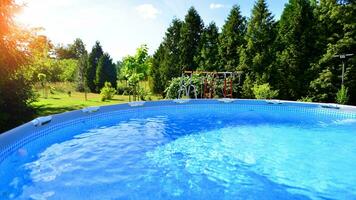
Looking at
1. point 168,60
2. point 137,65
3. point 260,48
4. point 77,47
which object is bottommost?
point 137,65

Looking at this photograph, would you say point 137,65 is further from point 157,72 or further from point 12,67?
point 12,67

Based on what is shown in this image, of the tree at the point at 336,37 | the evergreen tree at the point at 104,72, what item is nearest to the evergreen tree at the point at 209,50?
the tree at the point at 336,37

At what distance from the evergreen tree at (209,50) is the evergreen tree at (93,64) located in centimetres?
1044

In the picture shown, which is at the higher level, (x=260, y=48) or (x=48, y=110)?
(x=260, y=48)

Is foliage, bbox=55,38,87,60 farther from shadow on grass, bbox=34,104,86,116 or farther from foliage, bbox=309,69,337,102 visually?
foliage, bbox=309,69,337,102

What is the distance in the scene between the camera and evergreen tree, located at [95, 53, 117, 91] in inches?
989

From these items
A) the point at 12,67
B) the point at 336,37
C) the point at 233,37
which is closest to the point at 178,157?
the point at 12,67

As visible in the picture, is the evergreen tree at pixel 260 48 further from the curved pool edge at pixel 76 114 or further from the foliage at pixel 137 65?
the foliage at pixel 137 65

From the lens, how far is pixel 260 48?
17422mm

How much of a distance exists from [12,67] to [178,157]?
571 cm

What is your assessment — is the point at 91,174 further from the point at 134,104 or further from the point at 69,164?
the point at 134,104

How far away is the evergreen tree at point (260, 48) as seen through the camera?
1700 centimetres

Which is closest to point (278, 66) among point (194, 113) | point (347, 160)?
point (194, 113)

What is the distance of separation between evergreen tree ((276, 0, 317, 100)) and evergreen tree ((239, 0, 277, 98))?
0.49 metres
